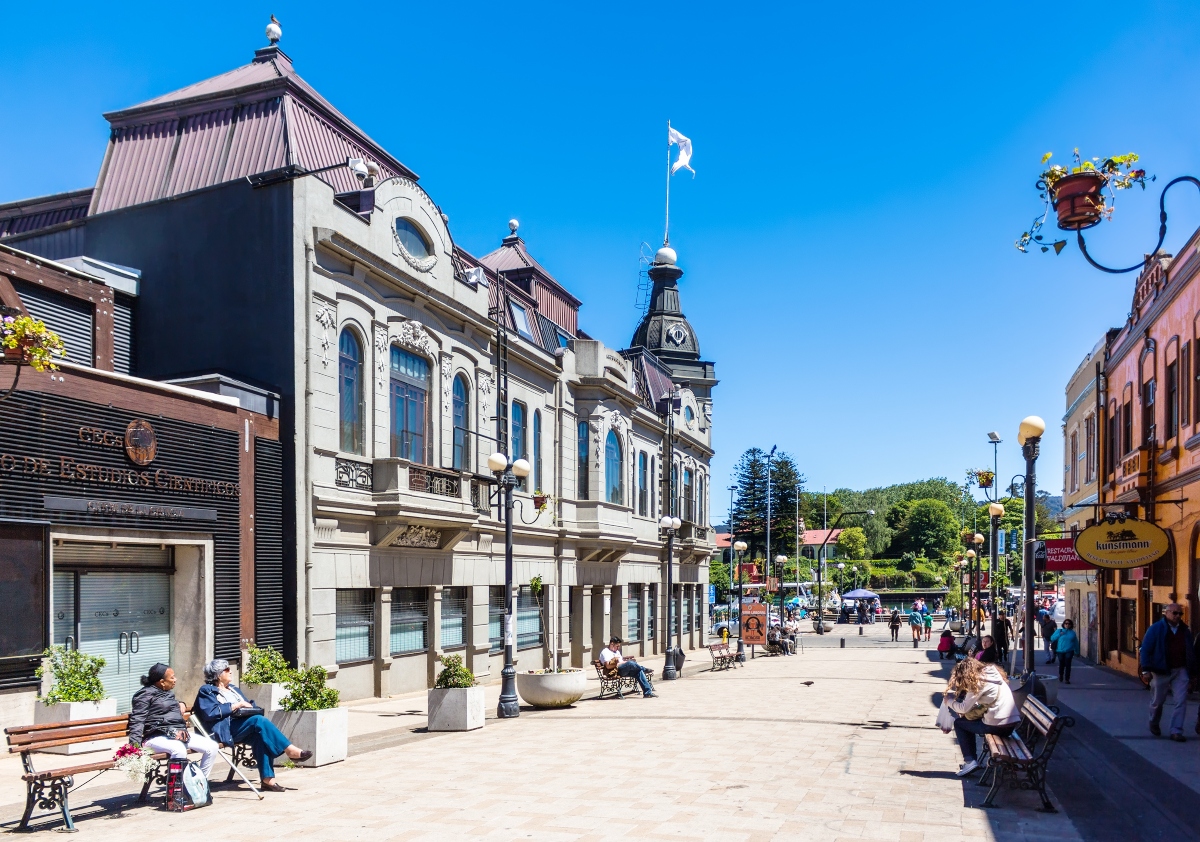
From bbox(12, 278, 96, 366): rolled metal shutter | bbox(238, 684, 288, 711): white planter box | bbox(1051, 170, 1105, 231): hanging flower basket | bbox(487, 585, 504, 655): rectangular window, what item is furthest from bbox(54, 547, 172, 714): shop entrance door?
bbox(1051, 170, 1105, 231): hanging flower basket

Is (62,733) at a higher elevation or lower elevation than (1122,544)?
lower

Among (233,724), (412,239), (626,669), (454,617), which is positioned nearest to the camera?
(233,724)

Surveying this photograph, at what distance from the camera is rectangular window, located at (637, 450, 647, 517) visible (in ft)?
130

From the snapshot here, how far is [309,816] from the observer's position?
1020 cm

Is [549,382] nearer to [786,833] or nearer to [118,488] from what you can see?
[118,488]

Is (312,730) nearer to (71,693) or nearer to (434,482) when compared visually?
(71,693)

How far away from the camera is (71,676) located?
14.4m

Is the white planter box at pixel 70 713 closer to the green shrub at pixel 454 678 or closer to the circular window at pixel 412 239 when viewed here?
the green shrub at pixel 454 678

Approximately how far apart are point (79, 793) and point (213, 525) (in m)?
7.05

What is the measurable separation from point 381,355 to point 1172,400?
677 inches

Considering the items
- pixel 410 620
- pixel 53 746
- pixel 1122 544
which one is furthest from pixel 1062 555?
pixel 53 746

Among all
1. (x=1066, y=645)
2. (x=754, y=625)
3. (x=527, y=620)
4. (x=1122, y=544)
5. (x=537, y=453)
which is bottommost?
(x=754, y=625)

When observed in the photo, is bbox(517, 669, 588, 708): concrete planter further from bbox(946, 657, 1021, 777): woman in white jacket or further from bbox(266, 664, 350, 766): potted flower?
bbox(946, 657, 1021, 777): woman in white jacket

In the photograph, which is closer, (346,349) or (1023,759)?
(1023,759)
